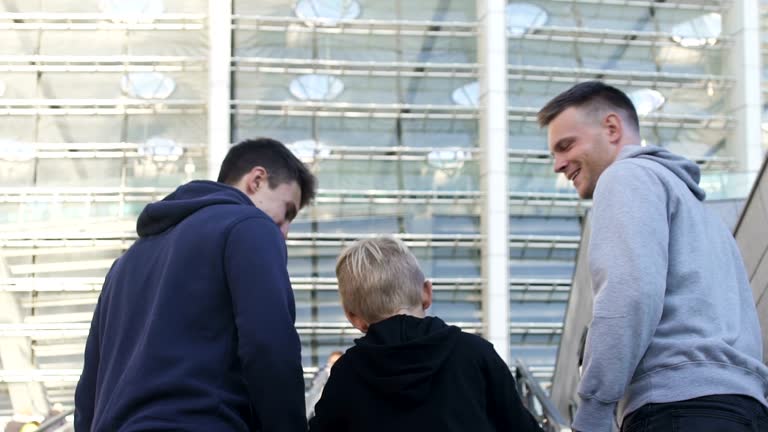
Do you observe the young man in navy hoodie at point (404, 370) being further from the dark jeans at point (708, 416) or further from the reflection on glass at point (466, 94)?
the reflection on glass at point (466, 94)

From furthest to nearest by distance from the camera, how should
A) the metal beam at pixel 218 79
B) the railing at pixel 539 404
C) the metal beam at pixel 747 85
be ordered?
the metal beam at pixel 747 85, the metal beam at pixel 218 79, the railing at pixel 539 404

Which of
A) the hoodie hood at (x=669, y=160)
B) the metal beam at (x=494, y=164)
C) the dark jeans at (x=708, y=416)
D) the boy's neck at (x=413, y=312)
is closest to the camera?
the dark jeans at (x=708, y=416)

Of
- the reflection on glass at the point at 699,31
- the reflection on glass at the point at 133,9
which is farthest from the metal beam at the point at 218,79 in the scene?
the reflection on glass at the point at 699,31

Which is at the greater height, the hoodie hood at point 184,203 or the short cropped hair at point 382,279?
the hoodie hood at point 184,203

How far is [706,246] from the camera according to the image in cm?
313

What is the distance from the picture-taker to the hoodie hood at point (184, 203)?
11.2 ft

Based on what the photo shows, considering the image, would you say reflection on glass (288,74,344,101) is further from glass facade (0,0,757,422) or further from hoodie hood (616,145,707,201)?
hoodie hood (616,145,707,201)

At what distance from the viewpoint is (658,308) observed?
2975mm

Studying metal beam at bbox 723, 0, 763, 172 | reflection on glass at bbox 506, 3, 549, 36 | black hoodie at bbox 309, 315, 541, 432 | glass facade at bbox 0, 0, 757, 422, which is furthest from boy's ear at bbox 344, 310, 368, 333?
metal beam at bbox 723, 0, 763, 172

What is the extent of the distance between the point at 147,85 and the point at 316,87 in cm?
442

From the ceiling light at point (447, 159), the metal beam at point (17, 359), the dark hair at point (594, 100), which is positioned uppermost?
the ceiling light at point (447, 159)

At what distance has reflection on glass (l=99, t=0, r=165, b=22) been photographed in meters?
30.2

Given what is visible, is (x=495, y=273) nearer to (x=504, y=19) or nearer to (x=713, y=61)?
(x=504, y=19)

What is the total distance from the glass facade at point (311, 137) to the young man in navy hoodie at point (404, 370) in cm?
2642
